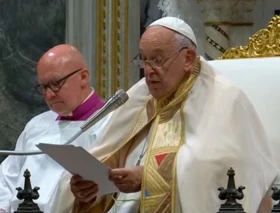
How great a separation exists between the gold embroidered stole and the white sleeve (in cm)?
96

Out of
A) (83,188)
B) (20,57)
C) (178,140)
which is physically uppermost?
(178,140)

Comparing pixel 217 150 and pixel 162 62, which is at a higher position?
pixel 162 62

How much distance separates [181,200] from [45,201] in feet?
3.37

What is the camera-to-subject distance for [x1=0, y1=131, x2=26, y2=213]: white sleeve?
5588 millimetres

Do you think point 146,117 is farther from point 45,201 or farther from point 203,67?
point 45,201

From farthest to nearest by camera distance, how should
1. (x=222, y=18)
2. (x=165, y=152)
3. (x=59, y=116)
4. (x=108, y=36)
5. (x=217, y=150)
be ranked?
(x=108, y=36) < (x=222, y=18) < (x=59, y=116) < (x=165, y=152) < (x=217, y=150)

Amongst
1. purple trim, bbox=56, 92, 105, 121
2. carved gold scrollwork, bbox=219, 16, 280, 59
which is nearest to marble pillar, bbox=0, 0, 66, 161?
purple trim, bbox=56, 92, 105, 121

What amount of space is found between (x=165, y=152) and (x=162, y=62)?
1.05 ft

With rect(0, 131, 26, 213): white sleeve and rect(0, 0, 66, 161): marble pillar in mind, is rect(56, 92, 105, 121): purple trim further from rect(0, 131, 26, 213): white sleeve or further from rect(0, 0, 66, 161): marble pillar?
rect(0, 0, 66, 161): marble pillar

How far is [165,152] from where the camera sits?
4.77 m

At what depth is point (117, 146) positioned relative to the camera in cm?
492

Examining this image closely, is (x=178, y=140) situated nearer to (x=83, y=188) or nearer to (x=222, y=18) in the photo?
(x=83, y=188)

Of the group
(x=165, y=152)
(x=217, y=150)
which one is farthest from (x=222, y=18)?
(x=217, y=150)

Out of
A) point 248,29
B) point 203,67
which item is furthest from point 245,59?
point 248,29
